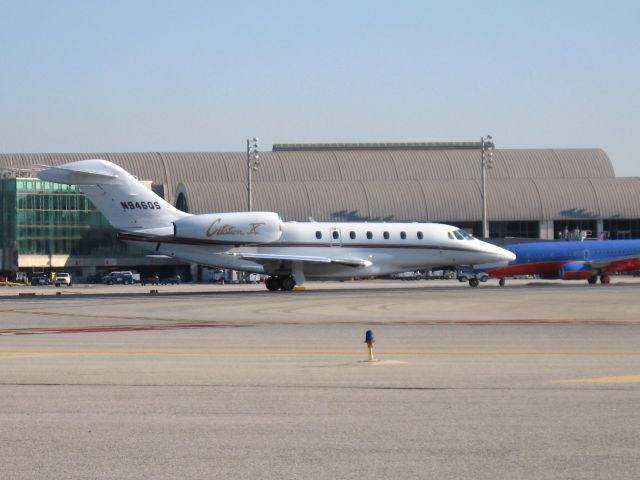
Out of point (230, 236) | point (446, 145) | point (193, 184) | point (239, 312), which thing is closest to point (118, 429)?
point (239, 312)

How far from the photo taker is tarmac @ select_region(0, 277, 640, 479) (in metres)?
11.0

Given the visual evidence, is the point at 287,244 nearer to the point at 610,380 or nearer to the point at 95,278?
the point at 610,380

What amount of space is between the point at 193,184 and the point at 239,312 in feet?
215

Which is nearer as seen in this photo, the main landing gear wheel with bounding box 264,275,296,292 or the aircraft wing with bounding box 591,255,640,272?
the main landing gear wheel with bounding box 264,275,296,292

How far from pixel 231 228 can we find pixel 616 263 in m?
28.9

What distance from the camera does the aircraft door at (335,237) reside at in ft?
190

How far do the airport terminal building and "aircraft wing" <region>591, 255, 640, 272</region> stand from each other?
32.1m

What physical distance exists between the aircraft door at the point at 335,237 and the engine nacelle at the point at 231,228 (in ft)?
9.18

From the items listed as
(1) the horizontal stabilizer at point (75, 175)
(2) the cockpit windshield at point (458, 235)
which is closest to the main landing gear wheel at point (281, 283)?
(2) the cockpit windshield at point (458, 235)

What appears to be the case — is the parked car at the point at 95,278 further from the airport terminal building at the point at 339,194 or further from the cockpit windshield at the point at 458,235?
the cockpit windshield at the point at 458,235

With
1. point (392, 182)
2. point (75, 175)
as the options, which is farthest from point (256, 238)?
point (392, 182)

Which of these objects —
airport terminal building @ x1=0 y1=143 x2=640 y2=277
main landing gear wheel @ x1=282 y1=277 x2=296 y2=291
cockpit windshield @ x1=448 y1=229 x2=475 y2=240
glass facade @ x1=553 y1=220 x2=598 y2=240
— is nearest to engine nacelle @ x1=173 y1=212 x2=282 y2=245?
A: main landing gear wheel @ x1=282 y1=277 x2=296 y2=291

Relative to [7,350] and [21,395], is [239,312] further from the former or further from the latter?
[21,395]

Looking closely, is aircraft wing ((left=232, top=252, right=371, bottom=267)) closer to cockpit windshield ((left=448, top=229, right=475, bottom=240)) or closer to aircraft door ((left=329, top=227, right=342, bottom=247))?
aircraft door ((left=329, top=227, right=342, bottom=247))
